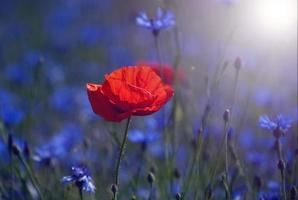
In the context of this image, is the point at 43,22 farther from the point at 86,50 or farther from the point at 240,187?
the point at 240,187

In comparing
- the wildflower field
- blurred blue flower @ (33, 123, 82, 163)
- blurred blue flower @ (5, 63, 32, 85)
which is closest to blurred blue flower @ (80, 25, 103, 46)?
the wildflower field

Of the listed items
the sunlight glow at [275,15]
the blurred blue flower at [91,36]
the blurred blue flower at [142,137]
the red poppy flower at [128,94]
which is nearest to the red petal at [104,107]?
the red poppy flower at [128,94]

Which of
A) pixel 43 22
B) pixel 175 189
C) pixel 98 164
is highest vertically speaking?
pixel 175 189

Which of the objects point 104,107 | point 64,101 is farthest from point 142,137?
point 64,101

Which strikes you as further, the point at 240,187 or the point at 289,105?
the point at 289,105

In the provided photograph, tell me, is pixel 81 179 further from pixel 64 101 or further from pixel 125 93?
pixel 64 101

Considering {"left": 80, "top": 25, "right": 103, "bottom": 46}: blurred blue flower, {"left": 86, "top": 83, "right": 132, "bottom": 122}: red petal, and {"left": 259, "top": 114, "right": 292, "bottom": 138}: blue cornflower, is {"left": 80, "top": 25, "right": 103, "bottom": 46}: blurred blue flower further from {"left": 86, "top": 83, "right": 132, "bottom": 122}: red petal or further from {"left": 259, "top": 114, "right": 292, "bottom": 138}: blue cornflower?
{"left": 86, "top": 83, "right": 132, "bottom": 122}: red petal

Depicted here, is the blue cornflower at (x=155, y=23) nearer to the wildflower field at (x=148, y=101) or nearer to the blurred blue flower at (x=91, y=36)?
the wildflower field at (x=148, y=101)

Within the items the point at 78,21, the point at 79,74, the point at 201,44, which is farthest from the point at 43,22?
the point at 201,44
